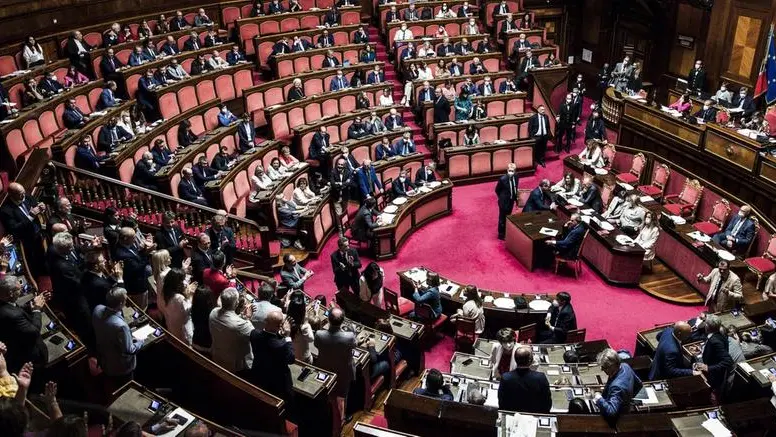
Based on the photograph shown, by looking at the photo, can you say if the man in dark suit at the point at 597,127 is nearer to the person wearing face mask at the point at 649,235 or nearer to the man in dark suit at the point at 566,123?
the man in dark suit at the point at 566,123

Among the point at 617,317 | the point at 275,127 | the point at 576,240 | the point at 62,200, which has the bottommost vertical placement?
the point at 617,317

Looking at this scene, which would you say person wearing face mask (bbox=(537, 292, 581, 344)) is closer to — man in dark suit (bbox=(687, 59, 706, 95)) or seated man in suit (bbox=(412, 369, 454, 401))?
seated man in suit (bbox=(412, 369, 454, 401))

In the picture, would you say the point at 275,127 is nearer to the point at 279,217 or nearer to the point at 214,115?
the point at 214,115

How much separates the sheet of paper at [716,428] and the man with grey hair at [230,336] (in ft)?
11.6

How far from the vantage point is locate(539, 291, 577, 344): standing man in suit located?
698 cm

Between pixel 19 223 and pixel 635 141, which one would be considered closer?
pixel 19 223

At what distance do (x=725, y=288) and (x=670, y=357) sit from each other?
2.49 m

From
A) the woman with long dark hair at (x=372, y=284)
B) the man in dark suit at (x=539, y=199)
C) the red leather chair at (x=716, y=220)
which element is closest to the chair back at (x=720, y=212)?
the red leather chair at (x=716, y=220)

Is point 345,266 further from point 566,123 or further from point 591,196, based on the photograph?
point 566,123

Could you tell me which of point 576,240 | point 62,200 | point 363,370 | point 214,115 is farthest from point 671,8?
point 62,200

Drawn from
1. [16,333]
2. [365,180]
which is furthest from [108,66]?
[16,333]

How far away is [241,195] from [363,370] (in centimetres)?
477

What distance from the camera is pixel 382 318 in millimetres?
7000

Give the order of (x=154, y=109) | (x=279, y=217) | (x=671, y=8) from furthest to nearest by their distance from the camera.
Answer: (x=671, y=8)
(x=154, y=109)
(x=279, y=217)
